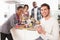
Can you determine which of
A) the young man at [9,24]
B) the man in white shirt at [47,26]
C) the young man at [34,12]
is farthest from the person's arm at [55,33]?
the young man at [9,24]

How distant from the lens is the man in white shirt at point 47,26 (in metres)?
0.91

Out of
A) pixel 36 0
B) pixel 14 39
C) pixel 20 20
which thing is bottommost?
pixel 14 39

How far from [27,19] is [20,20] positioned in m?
0.05

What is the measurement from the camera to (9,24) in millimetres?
969

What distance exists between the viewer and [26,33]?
0.95 metres

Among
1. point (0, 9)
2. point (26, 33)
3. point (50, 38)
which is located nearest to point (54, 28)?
point (50, 38)

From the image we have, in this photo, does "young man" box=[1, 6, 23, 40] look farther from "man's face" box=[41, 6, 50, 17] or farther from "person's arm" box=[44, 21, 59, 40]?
"person's arm" box=[44, 21, 59, 40]

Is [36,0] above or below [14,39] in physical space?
above

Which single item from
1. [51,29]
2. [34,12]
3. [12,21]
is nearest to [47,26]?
[51,29]

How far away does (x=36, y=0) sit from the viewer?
94cm

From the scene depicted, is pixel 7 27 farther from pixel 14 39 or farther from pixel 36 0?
pixel 36 0

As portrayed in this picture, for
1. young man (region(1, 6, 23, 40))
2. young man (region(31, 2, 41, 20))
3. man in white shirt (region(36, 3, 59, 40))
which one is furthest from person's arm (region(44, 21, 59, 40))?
young man (region(1, 6, 23, 40))

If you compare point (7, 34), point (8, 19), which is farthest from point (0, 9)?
point (7, 34)

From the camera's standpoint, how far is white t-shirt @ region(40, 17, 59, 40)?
0.91 meters
